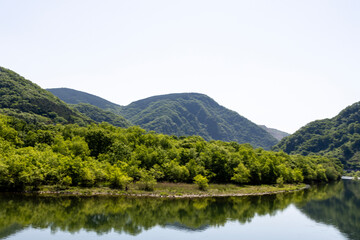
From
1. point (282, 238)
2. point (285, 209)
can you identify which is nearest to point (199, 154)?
point (285, 209)

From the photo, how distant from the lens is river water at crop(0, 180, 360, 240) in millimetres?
40594

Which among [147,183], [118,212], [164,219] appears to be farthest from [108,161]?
[164,219]

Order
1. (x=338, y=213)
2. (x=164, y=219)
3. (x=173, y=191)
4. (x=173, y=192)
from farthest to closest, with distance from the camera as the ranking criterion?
(x=173, y=191) → (x=173, y=192) → (x=338, y=213) → (x=164, y=219)

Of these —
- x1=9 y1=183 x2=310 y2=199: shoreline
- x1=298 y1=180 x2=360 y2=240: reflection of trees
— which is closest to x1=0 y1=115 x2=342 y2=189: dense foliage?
x1=9 y1=183 x2=310 y2=199: shoreline

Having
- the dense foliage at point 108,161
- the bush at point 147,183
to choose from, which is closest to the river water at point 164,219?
the bush at point 147,183

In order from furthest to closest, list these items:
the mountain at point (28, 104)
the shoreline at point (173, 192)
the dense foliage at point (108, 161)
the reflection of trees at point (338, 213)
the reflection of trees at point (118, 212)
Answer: the mountain at point (28, 104) < the dense foliage at point (108, 161) < the shoreline at point (173, 192) < the reflection of trees at point (338, 213) < the reflection of trees at point (118, 212)

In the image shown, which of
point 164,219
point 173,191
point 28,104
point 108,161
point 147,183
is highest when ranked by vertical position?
point 28,104

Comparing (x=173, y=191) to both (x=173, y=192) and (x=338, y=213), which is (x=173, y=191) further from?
(x=338, y=213)

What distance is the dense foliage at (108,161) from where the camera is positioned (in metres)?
65.1

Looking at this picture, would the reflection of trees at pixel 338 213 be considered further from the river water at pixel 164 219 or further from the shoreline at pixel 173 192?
the shoreline at pixel 173 192

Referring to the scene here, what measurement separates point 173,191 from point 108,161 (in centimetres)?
2379

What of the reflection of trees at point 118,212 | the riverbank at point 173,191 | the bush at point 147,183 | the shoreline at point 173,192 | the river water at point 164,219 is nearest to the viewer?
the river water at point 164,219

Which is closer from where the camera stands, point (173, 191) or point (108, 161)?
point (173, 191)

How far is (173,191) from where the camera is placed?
7375cm
